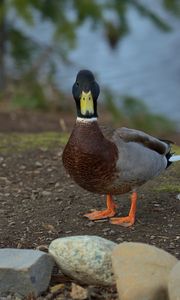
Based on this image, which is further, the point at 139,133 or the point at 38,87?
the point at 38,87

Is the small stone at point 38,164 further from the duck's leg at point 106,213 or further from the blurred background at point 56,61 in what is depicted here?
the blurred background at point 56,61

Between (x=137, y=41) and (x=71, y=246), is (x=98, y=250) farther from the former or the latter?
(x=137, y=41)

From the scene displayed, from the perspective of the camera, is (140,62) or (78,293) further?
(140,62)

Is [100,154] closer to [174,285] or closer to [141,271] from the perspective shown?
[141,271]

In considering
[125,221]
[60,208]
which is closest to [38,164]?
[60,208]

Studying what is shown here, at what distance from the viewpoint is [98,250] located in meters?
3.39

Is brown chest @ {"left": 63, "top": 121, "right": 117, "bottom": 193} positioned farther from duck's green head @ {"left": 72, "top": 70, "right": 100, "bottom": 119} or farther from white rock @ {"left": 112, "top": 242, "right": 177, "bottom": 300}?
white rock @ {"left": 112, "top": 242, "right": 177, "bottom": 300}

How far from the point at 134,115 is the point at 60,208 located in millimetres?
4649

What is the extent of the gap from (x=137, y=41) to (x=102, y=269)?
508 inches

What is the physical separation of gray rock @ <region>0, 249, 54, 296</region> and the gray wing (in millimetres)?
798

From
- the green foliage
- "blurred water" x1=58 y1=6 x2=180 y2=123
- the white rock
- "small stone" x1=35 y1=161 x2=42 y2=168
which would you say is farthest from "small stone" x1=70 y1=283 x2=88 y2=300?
"blurred water" x1=58 y1=6 x2=180 y2=123

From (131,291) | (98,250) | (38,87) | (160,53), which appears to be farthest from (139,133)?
(160,53)

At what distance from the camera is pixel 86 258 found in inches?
132

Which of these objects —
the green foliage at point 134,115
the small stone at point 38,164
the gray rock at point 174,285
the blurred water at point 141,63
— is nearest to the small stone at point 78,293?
the gray rock at point 174,285
